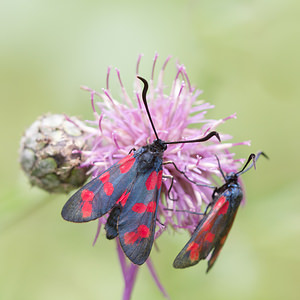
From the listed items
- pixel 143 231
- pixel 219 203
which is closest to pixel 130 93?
pixel 219 203

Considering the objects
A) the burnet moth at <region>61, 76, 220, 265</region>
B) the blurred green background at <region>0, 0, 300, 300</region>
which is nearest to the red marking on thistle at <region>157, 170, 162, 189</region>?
the burnet moth at <region>61, 76, 220, 265</region>

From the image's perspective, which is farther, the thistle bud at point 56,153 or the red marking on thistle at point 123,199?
the thistle bud at point 56,153

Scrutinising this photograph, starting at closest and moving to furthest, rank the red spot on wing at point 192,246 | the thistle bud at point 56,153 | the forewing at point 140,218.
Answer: the forewing at point 140,218, the red spot on wing at point 192,246, the thistle bud at point 56,153

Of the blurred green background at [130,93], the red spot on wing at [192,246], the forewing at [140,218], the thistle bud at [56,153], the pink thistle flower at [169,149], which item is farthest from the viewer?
the blurred green background at [130,93]

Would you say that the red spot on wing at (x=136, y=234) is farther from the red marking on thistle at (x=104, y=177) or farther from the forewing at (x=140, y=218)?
the red marking on thistle at (x=104, y=177)

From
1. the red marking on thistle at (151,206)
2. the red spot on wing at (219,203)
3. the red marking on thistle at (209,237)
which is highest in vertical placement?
the red marking on thistle at (151,206)

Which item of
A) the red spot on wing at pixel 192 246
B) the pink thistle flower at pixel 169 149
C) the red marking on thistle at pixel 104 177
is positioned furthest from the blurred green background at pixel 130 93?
the red spot on wing at pixel 192 246

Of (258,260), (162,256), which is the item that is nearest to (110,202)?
(162,256)
